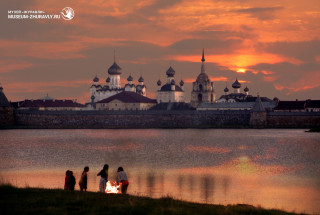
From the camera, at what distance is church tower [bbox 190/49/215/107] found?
378 feet

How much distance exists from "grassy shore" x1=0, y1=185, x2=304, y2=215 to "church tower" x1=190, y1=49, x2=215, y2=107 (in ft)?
332

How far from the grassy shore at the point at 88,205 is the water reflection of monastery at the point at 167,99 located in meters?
82.2

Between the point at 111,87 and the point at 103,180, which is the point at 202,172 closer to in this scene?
the point at 103,180

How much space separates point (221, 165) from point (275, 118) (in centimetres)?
5054

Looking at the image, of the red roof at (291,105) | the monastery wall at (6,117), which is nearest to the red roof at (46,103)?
the monastery wall at (6,117)

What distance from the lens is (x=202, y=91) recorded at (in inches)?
4550

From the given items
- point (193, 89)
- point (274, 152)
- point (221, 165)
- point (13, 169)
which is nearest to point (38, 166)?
point (13, 169)

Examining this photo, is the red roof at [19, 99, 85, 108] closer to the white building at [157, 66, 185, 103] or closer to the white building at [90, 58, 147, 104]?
the white building at [90, 58, 147, 104]

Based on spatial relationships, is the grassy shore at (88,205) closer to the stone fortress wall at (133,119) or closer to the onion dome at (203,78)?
the stone fortress wall at (133,119)

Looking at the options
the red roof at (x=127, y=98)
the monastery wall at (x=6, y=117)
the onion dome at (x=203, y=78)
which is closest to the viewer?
the monastery wall at (x=6, y=117)

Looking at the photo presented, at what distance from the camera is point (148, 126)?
87.2 m

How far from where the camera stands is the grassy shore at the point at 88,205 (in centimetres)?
1216

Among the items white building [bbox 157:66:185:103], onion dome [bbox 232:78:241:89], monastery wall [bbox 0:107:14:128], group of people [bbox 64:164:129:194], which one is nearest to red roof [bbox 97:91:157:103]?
white building [bbox 157:66:185:103]

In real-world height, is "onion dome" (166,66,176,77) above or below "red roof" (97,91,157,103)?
above
